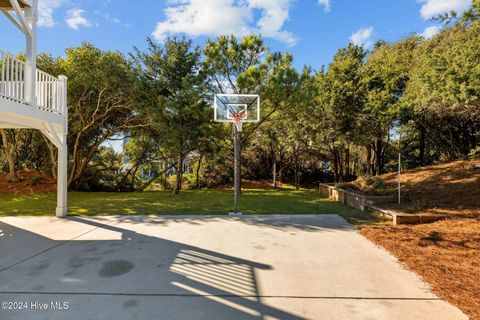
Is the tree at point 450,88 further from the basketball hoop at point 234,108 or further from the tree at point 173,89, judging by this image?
the tree at point 173,89

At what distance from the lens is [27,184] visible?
11680mm

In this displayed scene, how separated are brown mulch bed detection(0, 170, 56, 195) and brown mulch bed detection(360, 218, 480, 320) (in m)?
12.7

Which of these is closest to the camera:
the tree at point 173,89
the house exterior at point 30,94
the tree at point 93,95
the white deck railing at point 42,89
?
the house exterior at point 30,94

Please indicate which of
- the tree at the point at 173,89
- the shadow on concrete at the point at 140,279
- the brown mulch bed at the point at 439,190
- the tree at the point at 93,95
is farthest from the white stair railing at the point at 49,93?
the brown mulch bed at the point at 439,190

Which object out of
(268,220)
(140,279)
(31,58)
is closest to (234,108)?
(268,220)

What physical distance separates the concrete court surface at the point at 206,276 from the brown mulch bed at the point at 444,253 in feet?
0.59

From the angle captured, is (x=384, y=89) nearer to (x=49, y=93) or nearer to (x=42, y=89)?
(x=49, y=93)

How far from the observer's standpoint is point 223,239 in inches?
174

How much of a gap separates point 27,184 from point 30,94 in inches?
343

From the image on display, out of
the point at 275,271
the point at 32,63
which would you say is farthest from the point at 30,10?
the point at 275,271

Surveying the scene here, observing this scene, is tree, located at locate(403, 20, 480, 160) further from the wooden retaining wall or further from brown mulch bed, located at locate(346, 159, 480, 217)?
the wooden retaining wall

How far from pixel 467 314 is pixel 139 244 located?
404cm

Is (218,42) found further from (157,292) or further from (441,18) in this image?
(157,292)

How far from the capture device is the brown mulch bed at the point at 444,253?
8.42 feet
